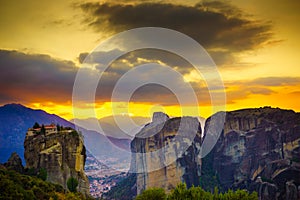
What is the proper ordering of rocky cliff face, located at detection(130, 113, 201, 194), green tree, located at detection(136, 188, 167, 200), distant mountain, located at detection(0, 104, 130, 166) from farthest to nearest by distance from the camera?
rocky cliff face, located at detection(130, 113, 201, 194)
distant mountain, located at detection(0, 104, 130, 166)
green tree, located at detection(136, 188, 167, 200)

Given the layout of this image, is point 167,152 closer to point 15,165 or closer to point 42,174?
point 15,165

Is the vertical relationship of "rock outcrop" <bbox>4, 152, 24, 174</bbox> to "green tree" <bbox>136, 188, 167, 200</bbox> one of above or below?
above

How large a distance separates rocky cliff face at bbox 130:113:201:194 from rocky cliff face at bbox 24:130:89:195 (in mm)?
49519

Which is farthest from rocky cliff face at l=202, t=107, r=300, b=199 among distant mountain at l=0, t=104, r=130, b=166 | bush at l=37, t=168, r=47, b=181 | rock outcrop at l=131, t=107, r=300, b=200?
bush at l=37, t=168, r=47, b=181

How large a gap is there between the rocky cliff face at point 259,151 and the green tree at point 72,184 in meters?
49.9

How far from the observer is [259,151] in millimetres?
89938

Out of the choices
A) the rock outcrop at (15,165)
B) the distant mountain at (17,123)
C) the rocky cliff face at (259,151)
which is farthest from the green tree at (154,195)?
the rocky cliff face at (259,151)

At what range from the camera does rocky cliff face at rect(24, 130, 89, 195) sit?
3684 cm

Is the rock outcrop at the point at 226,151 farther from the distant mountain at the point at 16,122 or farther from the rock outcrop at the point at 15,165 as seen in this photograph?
the rock outcrop at the point at 15,165

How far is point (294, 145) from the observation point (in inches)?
3334

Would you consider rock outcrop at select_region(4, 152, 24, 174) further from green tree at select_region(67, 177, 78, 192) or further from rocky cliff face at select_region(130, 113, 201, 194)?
rocky cliff face at select_region(130, 113, 201, 194)

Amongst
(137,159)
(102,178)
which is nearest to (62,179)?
(137,159)

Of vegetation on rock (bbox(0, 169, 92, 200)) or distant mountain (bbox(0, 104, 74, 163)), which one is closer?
vegetation on rock (bbox(0, 169, 92, 200))

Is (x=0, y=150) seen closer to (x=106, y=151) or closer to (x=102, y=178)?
(x=106, y=151)
